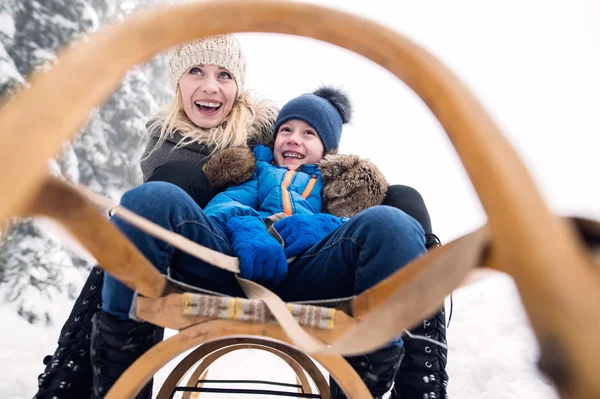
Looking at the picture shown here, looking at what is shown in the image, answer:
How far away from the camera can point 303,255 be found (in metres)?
0.78

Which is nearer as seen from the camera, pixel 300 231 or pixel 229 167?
pixel 300 231

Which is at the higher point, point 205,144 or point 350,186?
point 205,144

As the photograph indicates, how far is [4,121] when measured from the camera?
24 centimetres

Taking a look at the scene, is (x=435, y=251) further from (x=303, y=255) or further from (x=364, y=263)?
(x=303, y=255)

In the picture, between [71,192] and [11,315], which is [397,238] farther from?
[11,315]

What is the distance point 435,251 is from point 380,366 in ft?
1.16

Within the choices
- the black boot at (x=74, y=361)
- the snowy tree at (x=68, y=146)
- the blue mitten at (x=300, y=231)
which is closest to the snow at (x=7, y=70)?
the snowy tree at (x=68, y=146)

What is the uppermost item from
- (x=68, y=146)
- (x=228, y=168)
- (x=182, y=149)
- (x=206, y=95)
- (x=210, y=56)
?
(x=68, y=146)

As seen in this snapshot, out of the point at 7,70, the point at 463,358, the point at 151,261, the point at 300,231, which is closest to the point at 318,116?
the point at 300,231

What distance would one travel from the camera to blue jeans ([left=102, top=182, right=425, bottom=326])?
0.63 metres

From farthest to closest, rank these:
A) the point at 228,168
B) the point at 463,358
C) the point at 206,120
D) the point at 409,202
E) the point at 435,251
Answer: the point at 463,358, the point at 206,120, the point at 228,168, the point at 409,202, the point at 435,251

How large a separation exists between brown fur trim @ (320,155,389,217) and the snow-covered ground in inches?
21.0

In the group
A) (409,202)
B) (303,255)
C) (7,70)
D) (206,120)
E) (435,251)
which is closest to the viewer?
(435,251)

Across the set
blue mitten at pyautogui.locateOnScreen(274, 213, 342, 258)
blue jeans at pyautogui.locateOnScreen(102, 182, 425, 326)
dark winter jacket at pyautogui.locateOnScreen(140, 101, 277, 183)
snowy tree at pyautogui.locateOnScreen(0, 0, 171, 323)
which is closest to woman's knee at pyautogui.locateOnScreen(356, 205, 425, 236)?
blue jeans at pyautogui.locateOnScreen(102, 182, 425, 326)
